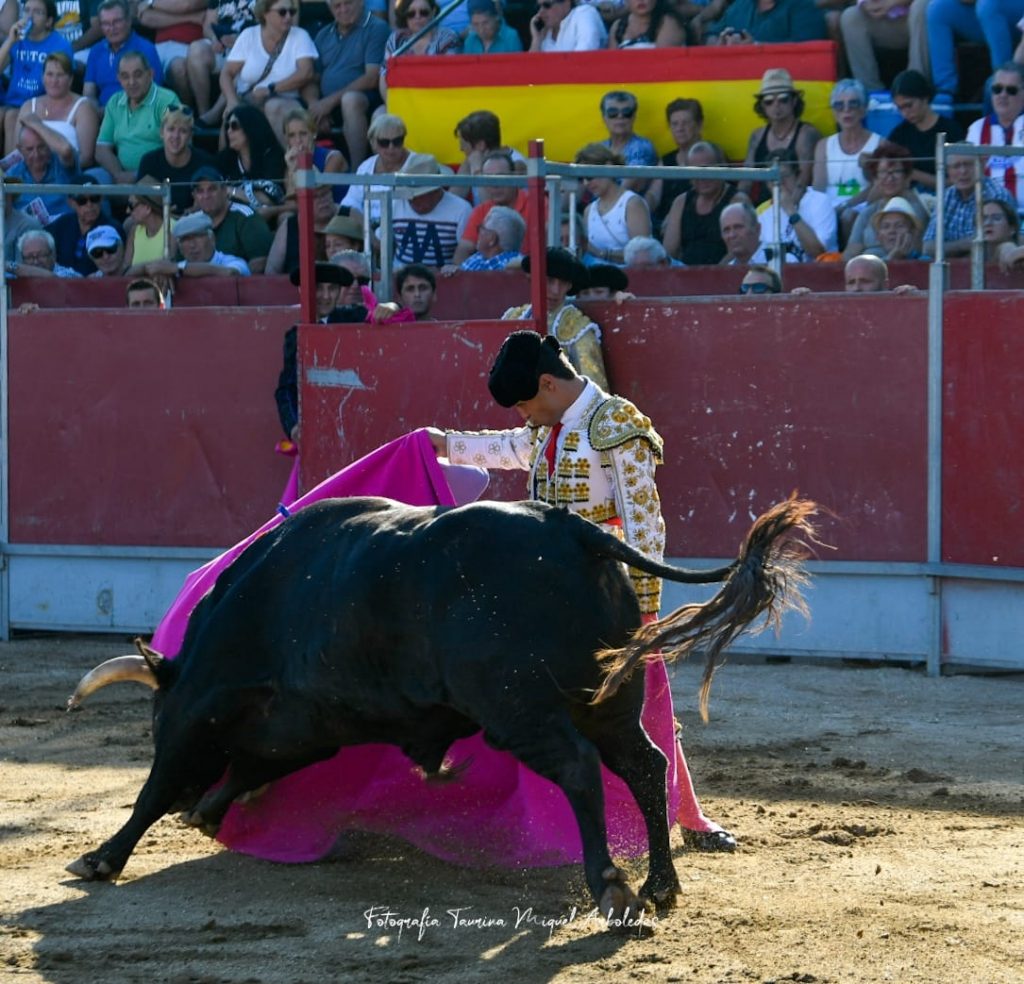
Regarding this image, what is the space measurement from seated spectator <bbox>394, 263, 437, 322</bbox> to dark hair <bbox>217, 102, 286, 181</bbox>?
2571 mm

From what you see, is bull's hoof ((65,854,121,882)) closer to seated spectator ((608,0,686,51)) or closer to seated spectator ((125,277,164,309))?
seated spectator ((125,277,164,309))

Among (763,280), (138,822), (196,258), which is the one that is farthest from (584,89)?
(138,822)

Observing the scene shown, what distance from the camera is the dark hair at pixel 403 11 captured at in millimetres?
10781

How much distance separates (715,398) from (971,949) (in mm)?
4103

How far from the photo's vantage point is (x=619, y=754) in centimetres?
416

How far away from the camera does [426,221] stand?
910 cm

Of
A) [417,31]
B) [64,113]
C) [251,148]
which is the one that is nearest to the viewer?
[251,148]

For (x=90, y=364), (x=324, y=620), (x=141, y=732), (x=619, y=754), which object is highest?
(x=90, y=364)

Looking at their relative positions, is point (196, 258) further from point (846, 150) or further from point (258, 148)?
point (846, 150)

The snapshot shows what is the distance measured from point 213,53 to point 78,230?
1.82 metres

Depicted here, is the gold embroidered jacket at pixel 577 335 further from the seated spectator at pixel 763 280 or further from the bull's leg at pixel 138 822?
Answer: the bull's leg at pixel 138 822

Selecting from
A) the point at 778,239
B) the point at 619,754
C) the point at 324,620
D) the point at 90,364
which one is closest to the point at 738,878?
the point at 619,754

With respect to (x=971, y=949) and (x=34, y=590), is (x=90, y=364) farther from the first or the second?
(x=971, y=949)

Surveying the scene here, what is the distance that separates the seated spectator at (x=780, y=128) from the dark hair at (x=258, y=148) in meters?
2.76
